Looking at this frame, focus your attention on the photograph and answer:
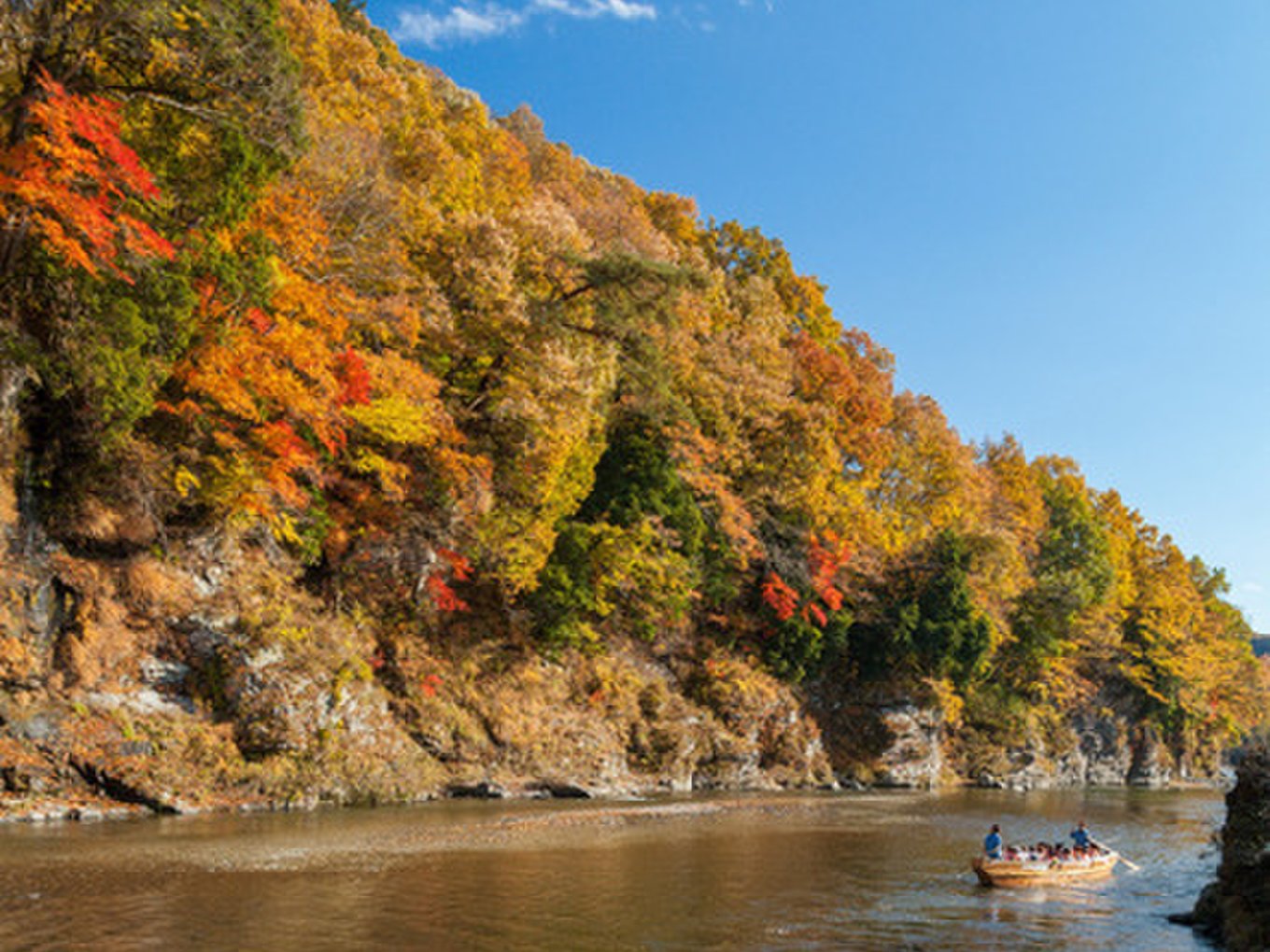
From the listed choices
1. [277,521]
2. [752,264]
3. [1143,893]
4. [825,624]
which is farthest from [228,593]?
[752,264]

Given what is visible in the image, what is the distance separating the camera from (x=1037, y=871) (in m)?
20.8

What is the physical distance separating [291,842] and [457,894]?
5.57 meters

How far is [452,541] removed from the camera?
34.0m

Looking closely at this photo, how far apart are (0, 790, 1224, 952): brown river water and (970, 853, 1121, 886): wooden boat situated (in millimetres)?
331

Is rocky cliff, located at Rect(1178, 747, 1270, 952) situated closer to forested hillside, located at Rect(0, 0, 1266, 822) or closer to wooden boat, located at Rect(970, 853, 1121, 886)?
wooden boat, located at Rect(970, 853, 1121, 886)

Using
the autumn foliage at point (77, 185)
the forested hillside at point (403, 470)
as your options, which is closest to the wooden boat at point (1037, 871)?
the forested hillside at point (403, 470)

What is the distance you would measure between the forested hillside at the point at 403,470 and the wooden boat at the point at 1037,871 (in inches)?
665

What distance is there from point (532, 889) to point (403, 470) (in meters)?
15.8

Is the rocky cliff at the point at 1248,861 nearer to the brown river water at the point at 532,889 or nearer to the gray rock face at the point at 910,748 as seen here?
the brown river water at the point at 532,889

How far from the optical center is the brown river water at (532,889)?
13.2 metres

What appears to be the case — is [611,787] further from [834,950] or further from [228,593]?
[834,950]

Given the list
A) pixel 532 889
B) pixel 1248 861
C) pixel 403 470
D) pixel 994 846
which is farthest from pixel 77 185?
pixel 1248 861

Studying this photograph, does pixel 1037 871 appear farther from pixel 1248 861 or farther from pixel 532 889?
pixel 532 889

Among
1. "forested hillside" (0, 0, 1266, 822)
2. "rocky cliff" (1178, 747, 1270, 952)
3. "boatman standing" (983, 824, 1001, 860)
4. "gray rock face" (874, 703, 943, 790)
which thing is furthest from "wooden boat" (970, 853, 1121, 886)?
"gray rock face" (874, 703, 943, 790)
